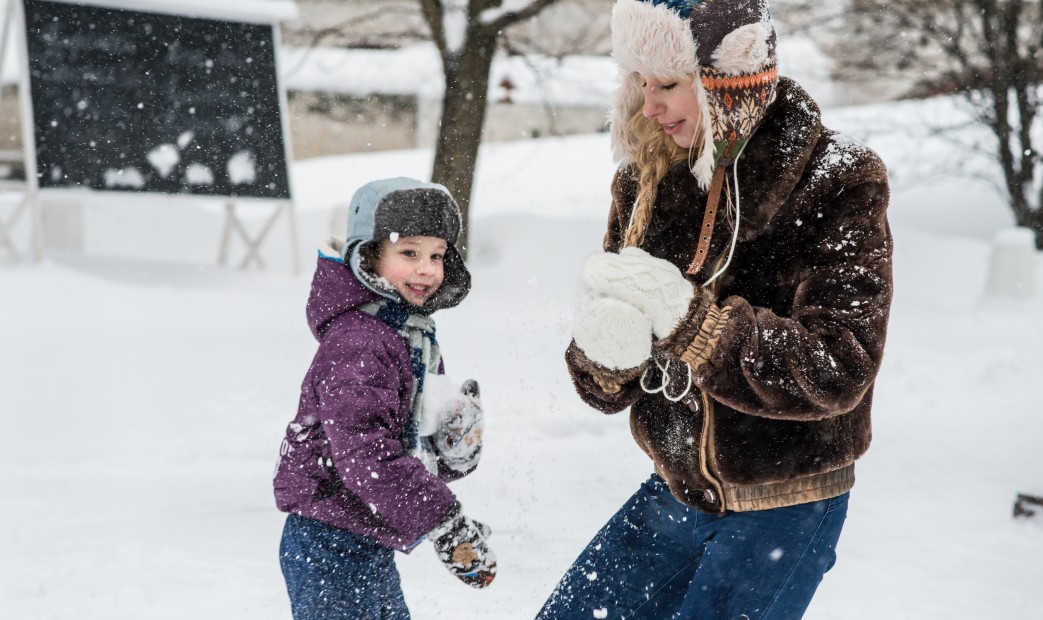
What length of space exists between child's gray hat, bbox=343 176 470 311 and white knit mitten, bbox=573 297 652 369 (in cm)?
79

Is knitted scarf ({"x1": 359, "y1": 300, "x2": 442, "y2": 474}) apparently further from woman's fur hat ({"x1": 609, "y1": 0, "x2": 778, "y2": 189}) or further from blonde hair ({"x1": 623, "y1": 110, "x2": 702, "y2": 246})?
woman's fur hat ({"x1": 609, "y1": 0, "x2": 778, "y2": 189})

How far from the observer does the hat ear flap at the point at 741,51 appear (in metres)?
2.07

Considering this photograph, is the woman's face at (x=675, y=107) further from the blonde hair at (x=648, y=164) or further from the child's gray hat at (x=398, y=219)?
the child's gray hat at (x=398, y=219)

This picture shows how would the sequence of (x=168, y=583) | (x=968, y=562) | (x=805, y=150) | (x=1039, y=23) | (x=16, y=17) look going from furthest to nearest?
1. (x=1039, y=23)
2. (x=16, y=17)
3. (x=968, y=562)
4. (x=168, y=583)
5. (x=805, y=150)

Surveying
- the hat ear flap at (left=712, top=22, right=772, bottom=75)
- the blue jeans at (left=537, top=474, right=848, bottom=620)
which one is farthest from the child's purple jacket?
the hat ear flap at (left=712, top=22, right=772, bottom=75)

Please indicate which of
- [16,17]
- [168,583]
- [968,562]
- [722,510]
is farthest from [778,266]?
[16,17]

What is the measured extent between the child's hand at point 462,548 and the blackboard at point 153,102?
23.4ft

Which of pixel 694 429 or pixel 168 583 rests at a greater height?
pixel 694 429

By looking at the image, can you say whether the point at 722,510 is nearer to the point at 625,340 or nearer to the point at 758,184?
the point at 625,340

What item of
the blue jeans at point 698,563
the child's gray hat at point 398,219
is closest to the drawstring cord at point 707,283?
the blue jeans at point 698,563

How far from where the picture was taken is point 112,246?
12031 mm

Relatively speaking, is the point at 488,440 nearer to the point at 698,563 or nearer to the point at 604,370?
the point at 698,563

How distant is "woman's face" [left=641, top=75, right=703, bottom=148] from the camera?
7.11 ft

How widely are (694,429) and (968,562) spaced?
3.35 metres
